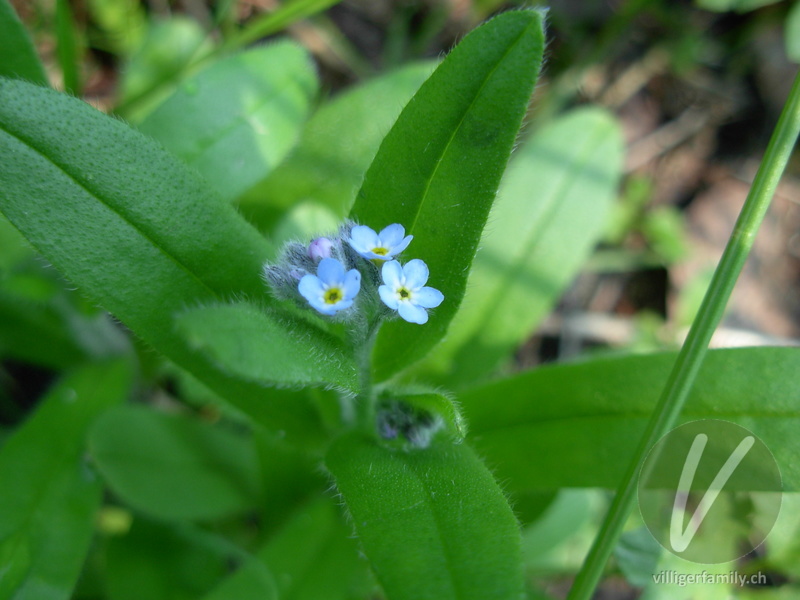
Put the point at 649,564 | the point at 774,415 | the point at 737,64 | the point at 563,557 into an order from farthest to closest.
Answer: the point at 737,64
the point at 563,557
the point at 649,564
the point at 774,415

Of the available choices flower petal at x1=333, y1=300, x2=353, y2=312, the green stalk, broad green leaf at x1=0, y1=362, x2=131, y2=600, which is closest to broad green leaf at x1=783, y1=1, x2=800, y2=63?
the green stalk

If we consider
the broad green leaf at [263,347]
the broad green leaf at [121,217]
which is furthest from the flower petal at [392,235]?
the broad green leaf at [121,217]

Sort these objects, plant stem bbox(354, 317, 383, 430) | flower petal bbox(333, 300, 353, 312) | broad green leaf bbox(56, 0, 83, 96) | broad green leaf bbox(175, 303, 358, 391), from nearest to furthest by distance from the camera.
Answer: broad green leaf bbox(175, 303, 358, 391)
flower petal bbox(333, 300, 353, 312)
plant stem bbox(354, 317, 383, 430)
broad green leaf bbox(56, 0, 83, 96)

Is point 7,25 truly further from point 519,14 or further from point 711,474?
point 711,474

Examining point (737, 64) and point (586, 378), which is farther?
point (737, 64)

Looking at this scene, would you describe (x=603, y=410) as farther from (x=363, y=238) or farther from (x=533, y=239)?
(x=363, y=238)

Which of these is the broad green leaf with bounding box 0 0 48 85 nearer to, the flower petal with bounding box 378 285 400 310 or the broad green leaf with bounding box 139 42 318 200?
the broad green leaf with bounding box 139 42 318 200

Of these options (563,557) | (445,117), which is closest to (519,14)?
(445,117)
